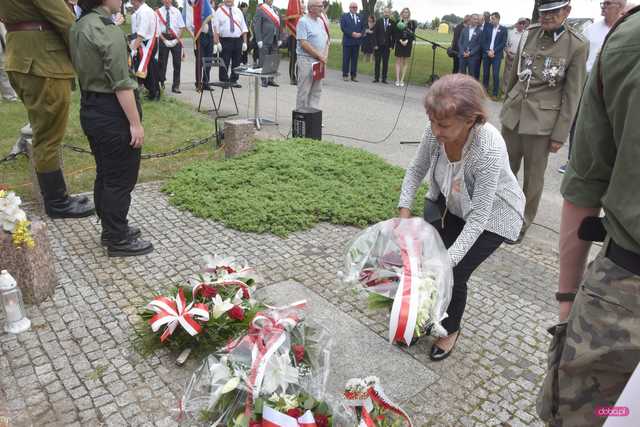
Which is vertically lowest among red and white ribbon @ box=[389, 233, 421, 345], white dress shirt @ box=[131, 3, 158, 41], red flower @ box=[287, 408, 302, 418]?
red flower @ box=[287, 408, 302, 418]

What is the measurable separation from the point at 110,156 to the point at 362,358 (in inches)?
96.3

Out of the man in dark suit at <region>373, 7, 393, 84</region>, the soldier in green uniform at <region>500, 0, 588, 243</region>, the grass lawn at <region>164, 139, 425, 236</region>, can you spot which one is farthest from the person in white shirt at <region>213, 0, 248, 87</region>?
the soldier in green uniform at <region>500, 0, 588, 243</region>

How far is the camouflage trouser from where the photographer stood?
132cm

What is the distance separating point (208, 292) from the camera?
10.9 feet

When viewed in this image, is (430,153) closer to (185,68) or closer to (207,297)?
(207,297)

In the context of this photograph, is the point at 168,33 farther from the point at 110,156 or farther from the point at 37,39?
the point at 110,156

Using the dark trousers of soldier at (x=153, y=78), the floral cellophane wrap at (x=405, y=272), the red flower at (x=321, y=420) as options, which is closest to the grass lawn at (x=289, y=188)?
the floral cellophane wrap at (x=405, y=272)

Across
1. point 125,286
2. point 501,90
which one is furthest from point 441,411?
point 501,90

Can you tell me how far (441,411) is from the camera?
281 cm

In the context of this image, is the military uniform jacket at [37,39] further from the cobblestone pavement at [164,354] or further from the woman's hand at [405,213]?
the woman's hand at [405,213]

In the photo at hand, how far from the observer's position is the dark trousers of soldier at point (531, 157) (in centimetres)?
479

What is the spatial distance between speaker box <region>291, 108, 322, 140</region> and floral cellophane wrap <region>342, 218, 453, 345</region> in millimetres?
5347

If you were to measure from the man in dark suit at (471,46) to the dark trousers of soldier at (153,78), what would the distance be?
25.7 ft

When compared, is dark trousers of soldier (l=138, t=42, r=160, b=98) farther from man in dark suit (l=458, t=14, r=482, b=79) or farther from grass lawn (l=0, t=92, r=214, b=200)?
Result: man in dark suit (l=458, t=14, r=482, b=79)
